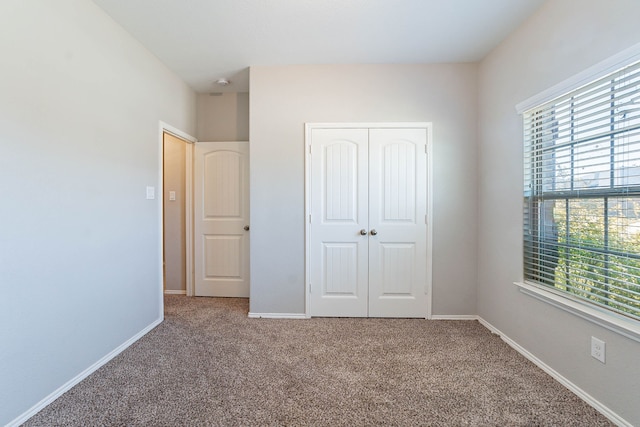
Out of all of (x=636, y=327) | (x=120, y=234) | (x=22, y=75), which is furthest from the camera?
(x=120, y=234)

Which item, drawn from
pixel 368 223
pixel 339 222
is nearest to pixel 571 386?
pixel 368 223

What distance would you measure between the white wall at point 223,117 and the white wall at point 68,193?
0.96m

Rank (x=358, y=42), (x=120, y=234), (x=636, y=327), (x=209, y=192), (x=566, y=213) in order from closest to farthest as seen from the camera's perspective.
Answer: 1. (x=636, y=327)
2. (x=566, y=213)
3. (x=120, y=234)
4. (x=358, y=42)
5. (x=209, y=192)

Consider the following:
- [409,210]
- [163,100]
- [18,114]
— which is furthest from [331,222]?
[18,114]

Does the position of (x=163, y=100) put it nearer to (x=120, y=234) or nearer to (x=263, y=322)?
(x=120, y=234)

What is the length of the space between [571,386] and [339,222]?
2.05 metres

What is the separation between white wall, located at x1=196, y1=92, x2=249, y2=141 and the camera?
355 cm

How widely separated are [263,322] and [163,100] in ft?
8.11

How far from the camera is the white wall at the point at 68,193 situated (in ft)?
4.84

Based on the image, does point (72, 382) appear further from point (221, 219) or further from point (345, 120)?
point (345, 120)

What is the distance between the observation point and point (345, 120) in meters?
2.85

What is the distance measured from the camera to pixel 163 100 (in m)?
2.83

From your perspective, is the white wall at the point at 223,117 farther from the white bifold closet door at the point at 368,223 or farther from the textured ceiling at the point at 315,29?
the white bifold closet door at the point at 368,223

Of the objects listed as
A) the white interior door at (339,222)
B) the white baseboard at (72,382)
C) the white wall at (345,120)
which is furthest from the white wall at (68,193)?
the white interior door at (339,222)
